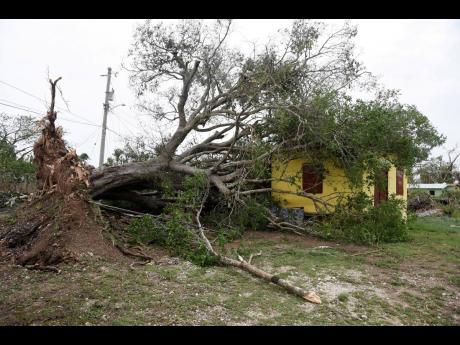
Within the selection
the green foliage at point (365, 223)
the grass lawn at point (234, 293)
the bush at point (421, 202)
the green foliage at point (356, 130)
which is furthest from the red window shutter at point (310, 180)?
the bush at point (421, 202)

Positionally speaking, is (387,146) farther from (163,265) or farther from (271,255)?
(163,265)

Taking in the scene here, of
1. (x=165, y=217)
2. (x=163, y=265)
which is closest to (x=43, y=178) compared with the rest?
(x=165, y=217)

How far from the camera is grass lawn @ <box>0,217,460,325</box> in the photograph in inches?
177

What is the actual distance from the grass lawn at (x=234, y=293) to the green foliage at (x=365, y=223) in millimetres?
1501

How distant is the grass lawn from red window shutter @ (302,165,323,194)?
468cm

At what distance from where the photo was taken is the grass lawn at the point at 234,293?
4.50 metres

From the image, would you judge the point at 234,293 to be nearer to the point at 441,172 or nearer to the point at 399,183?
the point at 399,183

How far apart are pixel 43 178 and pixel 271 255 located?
16.7ft

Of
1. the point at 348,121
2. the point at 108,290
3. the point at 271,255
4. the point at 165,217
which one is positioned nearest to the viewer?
the point at 108,290

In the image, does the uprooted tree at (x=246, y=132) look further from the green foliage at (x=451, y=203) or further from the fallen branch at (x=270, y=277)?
the green foliage at (x=451, y=203)

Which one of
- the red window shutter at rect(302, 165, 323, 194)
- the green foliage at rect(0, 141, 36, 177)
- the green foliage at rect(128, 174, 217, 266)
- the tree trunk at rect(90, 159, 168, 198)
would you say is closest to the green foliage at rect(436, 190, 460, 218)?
the red window shutter at rect(302, 165, 323, 194)

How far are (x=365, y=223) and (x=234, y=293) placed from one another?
5115mm
